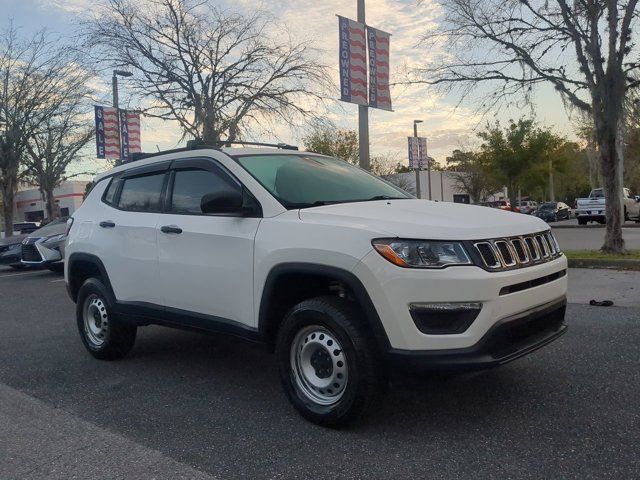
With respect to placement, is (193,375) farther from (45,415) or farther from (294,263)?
(294,263)

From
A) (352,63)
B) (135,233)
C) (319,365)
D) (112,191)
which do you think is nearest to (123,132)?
(352,63)

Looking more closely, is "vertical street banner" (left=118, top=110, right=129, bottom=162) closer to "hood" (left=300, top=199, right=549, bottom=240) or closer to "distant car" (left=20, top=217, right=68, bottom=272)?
"distant car" (left=20, top=217, right=68, bottom=272)

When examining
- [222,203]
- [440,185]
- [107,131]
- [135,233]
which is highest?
[107,131]

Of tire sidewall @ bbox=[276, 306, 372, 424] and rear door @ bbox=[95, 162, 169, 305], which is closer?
tire sidewall @ bbox=[276, 306, 372, 424]

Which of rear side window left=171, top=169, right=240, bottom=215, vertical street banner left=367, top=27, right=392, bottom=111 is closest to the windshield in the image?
rear side window left=171, top=169, right=240, bottom=215

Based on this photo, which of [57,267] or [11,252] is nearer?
[57,267]

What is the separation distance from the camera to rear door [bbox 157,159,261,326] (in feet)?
13.4

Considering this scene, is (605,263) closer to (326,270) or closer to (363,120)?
(363,120)

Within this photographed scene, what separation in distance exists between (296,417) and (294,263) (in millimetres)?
1046

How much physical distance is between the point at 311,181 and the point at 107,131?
60.6 feet

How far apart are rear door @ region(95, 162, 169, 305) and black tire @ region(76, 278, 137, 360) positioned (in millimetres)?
285

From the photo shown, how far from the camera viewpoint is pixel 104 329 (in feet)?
18.1

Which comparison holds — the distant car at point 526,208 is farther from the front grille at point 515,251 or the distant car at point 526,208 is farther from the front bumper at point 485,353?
the front bumper at point 485,353

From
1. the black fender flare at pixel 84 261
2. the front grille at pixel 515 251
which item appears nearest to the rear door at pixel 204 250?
the black fender flare at pixel 84 261
